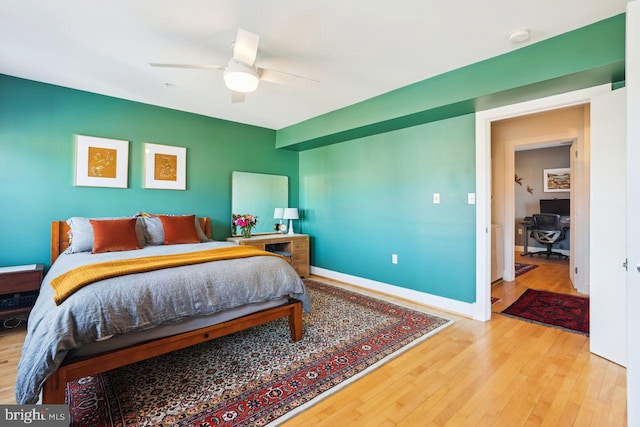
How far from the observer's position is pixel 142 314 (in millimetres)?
1706

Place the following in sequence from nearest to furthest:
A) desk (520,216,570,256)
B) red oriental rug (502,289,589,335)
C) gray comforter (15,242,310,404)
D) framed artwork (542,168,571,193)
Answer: gray comforter (15,242,310,404), red oriental rug (502,289,589,335), desk (520,216,570,256), framed artwork (542,168,571,193)

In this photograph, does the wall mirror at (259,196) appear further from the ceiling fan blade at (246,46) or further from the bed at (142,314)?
the ceiling fan blade at (246,46)

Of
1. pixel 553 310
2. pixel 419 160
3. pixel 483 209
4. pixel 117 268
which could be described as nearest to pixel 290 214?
pixel 419 160

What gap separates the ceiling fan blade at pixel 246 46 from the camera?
1927 mm

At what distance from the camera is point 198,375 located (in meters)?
1.96

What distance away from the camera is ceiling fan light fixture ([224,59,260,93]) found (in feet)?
7.07

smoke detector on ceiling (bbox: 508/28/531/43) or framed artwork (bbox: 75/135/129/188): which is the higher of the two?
smoke detector on ceiling (bbox: 508/28/531/43)

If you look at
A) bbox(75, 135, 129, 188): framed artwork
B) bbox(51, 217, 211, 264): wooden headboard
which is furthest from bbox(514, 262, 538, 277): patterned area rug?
bbox(51, 217, 211, 264): wooden headboard

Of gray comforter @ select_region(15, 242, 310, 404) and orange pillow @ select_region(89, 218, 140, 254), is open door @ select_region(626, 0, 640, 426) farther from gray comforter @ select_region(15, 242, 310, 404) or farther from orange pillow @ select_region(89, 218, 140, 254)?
orange pillow @ select_region(89, 218, 140, 254)

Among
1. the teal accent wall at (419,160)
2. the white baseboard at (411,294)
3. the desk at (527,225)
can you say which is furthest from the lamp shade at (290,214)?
the desk at (527,225)

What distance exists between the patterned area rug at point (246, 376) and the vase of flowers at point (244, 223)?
70.6 inches

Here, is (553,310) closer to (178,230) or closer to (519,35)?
(519,35)

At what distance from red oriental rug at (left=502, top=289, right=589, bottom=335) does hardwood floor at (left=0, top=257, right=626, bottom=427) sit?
0.24 m

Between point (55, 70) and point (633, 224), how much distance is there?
4.42m
